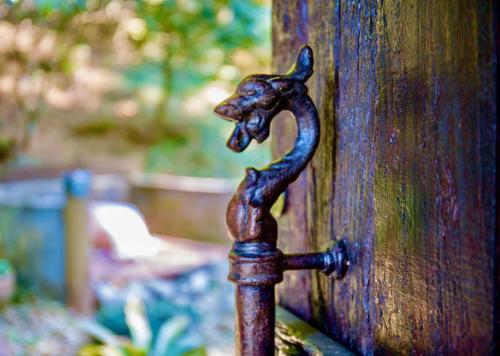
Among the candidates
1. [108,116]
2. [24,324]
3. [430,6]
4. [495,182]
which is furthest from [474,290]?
[108,116]

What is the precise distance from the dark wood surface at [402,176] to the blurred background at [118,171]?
1086mm

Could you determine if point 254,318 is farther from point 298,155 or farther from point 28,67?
A: point 28,67

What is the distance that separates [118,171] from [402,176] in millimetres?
9862

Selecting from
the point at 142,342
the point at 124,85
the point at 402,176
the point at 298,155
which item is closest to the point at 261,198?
the point at 298,155

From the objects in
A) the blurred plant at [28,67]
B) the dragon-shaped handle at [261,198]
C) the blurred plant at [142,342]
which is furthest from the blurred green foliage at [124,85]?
the dragon-shaped handle at [261,198]

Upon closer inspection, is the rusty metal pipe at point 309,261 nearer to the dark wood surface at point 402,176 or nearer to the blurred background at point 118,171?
the dark wood surface at point 402,176

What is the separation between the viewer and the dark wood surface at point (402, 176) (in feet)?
1.72

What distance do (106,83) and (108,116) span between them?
2.55ft

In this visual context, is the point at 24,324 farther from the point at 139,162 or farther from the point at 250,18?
the point at 139,162

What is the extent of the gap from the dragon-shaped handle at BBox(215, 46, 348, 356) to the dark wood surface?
0.20 feet

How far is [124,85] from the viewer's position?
41.7ft

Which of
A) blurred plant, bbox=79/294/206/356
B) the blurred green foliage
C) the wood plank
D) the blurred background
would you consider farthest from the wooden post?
the wood plank

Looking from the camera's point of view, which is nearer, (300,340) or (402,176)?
(402,176)

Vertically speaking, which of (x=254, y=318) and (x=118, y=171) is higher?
(x=254, y=318)
